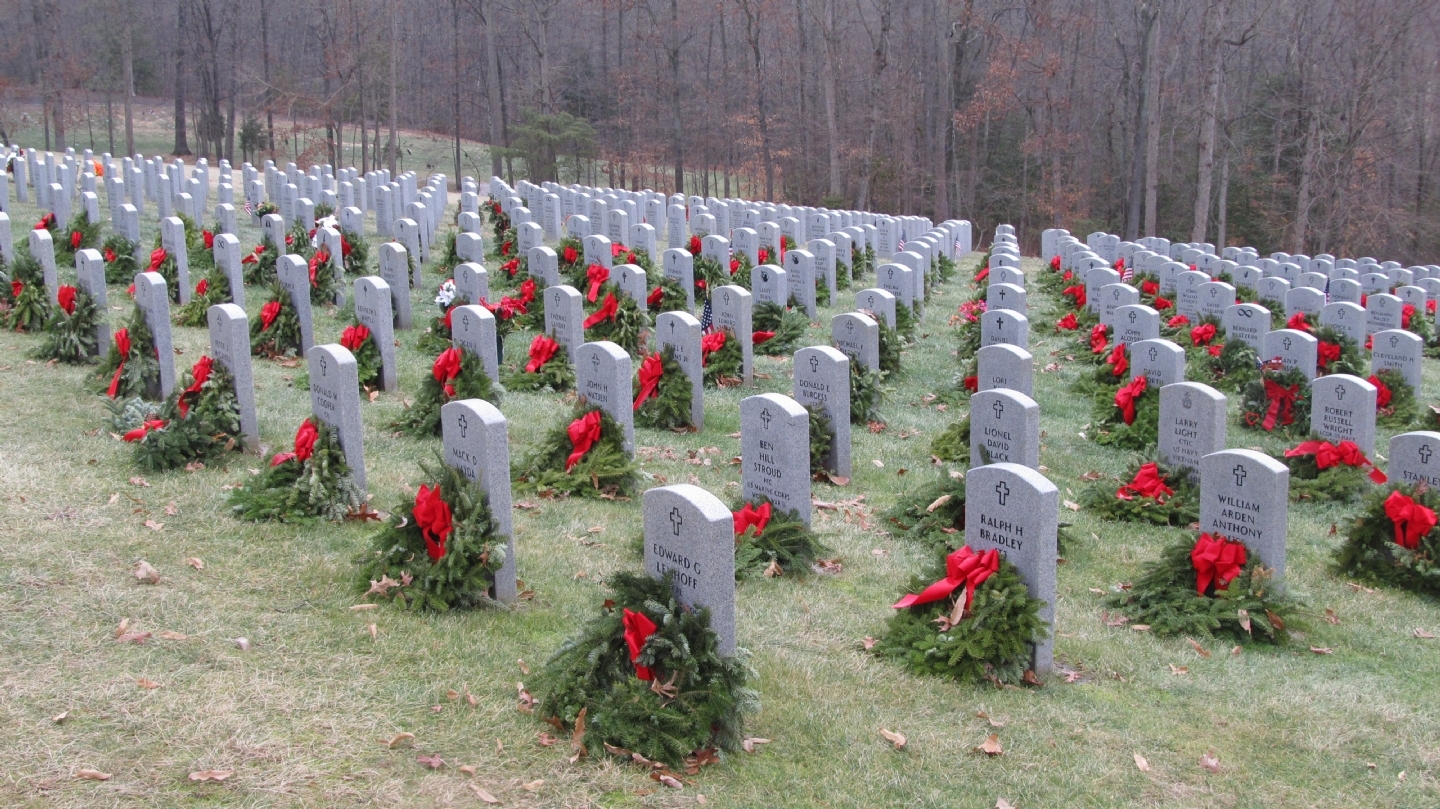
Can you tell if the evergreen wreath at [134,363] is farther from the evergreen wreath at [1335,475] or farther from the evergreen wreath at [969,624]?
the evergreen wreath at [1335,475]

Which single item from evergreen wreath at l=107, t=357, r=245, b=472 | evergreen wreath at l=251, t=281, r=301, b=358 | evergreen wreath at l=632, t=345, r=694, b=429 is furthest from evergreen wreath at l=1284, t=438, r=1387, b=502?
evergreen wreath at l=251, t=281, r=301, b=358

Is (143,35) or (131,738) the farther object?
(143,35)

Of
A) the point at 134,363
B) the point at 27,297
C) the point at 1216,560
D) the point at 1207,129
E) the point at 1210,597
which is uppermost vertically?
the point at 1207,129

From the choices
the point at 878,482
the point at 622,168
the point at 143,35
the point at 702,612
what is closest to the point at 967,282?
the point at 878,482

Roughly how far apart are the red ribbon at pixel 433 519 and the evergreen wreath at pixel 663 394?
393 cm

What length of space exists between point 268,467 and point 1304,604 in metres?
6.25

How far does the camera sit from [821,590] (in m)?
6.68

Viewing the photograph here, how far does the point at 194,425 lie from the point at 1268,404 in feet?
31.3

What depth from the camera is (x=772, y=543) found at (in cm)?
690

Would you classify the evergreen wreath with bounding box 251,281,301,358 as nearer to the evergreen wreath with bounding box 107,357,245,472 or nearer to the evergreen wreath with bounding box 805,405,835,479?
the evergreen wreath with bounding box 107,357,245,472

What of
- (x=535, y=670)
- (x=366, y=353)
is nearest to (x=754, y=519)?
(x=535, y=670)

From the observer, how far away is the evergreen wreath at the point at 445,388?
30.8 ft

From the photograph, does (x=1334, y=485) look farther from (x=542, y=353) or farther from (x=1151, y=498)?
(x=542, y=353)

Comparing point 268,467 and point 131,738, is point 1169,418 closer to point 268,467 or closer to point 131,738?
point 268,467
